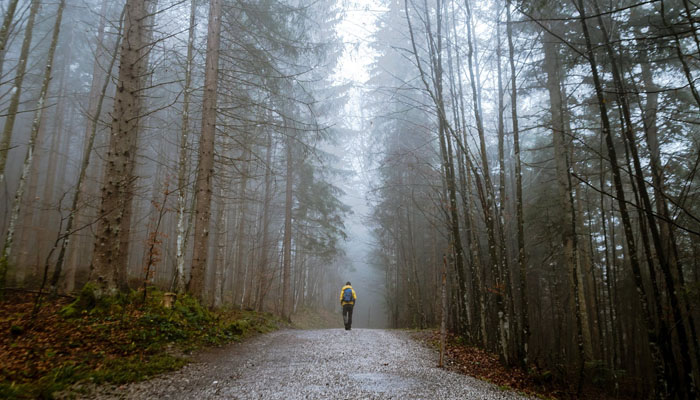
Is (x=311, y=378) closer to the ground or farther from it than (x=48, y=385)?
closer to the ground

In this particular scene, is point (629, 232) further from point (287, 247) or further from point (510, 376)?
point (287, 247)

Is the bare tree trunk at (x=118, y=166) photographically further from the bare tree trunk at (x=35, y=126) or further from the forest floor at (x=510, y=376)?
the forest floor at (x=510, y=376)

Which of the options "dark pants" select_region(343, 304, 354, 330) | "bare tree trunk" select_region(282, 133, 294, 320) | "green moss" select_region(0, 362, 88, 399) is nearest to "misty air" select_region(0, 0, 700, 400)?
"green moss" select_region(0, 362, 88, 399)

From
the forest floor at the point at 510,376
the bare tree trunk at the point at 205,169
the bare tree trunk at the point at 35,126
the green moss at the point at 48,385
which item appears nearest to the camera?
the green moss at the point at 48,385

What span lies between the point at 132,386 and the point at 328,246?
14.3m

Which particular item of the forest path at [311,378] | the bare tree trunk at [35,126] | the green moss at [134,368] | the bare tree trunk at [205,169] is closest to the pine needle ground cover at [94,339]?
the green moss at [134,368]

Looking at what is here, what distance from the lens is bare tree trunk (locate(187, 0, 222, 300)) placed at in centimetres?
878

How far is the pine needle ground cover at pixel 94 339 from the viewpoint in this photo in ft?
13.0

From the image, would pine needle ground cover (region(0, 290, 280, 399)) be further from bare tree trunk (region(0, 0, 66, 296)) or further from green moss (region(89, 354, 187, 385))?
bare tree trunk (region(0, 0, 66, 296))

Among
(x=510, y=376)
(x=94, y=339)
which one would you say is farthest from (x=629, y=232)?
(x=94, y=339)

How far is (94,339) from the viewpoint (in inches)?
206

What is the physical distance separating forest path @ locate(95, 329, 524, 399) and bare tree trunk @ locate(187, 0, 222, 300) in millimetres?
2163

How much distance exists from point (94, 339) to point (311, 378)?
3.19 meters

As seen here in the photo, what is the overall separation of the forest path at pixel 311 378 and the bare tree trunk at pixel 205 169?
216 centimetres
